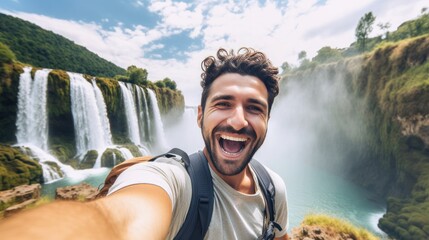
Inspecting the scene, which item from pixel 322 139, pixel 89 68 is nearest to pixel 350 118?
pixel 322 139

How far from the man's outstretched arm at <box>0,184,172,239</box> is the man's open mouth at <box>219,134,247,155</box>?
664 millimetres

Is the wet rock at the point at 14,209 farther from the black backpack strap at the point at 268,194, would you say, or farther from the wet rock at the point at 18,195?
the black backpack strap at the point at 268,194

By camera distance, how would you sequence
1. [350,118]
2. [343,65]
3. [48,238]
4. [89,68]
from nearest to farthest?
1. [48,238]
2. [350,118]
3. [343,65]
4. [89,68]

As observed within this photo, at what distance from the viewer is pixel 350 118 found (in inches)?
732

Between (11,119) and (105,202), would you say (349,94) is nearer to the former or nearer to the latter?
(105,202)

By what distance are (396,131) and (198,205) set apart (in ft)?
52.1

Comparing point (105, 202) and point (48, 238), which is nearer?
point (48, 238)

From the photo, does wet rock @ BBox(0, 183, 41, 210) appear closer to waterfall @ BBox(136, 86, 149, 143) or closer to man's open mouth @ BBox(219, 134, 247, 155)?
man's open mouth @ BBox(219, 134, 247, 155)

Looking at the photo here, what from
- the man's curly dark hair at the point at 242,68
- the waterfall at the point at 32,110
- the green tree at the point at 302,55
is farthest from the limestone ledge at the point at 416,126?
the green tree at the point at 302,55

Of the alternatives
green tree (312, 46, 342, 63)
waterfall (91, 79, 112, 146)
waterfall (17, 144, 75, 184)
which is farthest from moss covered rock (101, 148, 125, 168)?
green tree (312, 46, 342, 63)

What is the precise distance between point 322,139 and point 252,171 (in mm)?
26064

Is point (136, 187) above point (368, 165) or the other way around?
above

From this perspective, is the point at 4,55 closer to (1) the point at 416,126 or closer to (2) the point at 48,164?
(2) the point at 48,164

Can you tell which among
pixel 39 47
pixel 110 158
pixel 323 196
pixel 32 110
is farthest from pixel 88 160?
pixel 39 47
